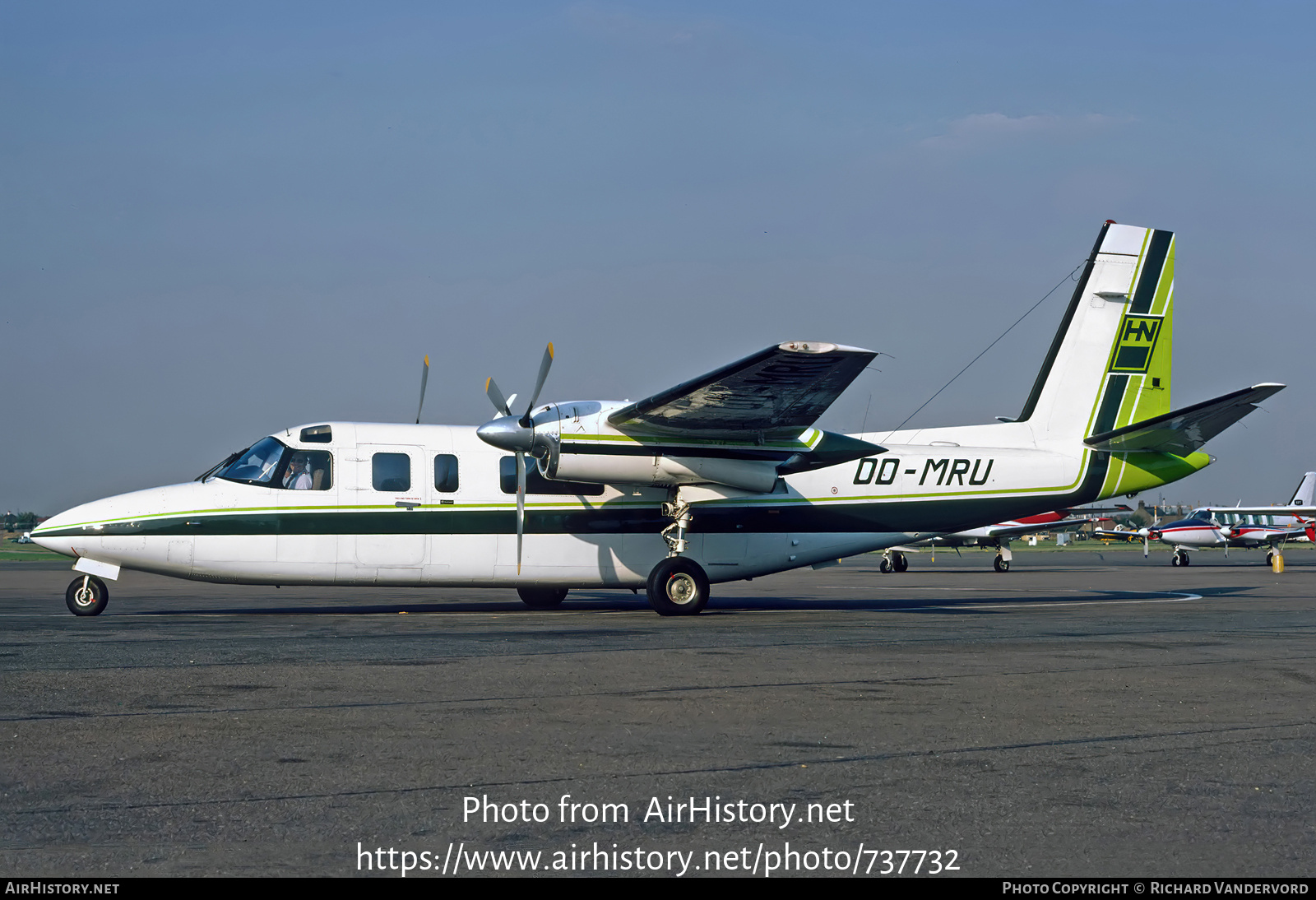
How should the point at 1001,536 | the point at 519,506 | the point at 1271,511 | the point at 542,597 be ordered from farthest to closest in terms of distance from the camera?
the point at 1271,511, the point at 1001,536, the point at 542,597, the point at 519,506

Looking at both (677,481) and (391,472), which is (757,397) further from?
(391,472)

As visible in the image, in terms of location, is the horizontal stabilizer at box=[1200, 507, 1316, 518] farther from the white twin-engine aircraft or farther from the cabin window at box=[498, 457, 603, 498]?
the cabin window at box=[498, 457, 603, 498]

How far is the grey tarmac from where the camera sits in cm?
464

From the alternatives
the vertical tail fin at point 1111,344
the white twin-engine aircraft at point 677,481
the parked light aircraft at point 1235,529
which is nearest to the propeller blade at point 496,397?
the white twin-engine aircraft at point 677,481

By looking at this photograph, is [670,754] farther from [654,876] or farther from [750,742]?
[654,876]

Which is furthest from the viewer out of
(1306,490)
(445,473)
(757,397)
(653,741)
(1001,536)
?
(1306,490)

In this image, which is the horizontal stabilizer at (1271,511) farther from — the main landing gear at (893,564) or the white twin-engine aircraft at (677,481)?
the white twin-engine aircraft at (677,481)

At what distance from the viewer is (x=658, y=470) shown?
17188 mm

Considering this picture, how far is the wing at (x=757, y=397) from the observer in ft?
47.4

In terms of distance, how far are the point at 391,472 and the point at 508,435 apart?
6.92 ft

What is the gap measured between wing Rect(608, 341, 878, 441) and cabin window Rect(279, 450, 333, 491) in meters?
4.46

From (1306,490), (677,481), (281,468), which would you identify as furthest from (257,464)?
(1306,490)

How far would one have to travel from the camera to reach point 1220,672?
9.93m

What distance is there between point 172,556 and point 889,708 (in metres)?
12.1
